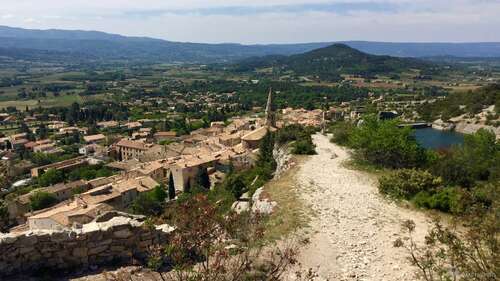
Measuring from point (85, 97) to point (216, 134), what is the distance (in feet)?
264

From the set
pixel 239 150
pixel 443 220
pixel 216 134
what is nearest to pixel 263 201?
pixel 443 220

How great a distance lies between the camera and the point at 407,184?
15.3 m

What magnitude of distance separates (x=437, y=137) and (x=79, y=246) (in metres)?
78.5

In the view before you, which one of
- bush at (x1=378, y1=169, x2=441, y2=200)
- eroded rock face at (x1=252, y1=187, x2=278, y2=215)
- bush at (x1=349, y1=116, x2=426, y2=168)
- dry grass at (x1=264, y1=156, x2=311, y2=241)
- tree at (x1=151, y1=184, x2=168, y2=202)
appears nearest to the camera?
dry grass at (x1=264, y1=156, x2=311, y2=241)

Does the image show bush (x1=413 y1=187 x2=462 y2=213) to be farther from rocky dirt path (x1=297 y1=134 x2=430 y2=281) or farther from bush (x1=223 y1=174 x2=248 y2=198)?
bush (x1=223 y1=174 x2=248 y2=198)

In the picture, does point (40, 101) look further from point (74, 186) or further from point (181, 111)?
point (74, 186)

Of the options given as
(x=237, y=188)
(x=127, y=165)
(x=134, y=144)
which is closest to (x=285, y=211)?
(x=237, y=188)

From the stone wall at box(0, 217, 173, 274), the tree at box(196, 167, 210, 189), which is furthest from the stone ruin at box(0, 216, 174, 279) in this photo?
the tree at box(196, 167, 210, 189)

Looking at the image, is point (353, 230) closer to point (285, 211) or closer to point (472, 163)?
point (285, 211)

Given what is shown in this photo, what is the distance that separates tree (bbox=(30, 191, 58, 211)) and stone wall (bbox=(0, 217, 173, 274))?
35627mm

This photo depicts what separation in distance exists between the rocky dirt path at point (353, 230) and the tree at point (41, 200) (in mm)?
31104

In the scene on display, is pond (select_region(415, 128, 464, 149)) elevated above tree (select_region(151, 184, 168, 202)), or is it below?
below

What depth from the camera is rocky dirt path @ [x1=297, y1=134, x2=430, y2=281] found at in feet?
32.0

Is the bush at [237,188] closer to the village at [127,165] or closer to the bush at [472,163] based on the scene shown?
the village at [127,165]
